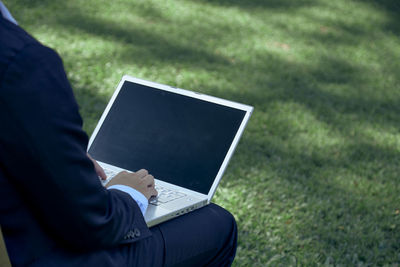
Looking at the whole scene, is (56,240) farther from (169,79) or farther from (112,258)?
(169,79)

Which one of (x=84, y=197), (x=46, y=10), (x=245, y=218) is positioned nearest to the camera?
(x=84, y=197)

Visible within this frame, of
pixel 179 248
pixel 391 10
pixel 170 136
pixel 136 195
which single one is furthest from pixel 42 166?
pixel 391 10

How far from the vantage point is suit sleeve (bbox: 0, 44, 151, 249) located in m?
0.92

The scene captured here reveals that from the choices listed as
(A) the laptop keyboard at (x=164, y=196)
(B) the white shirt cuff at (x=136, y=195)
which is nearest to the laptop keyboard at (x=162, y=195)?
(A) the laptop keyboard at (x=164, y=196)

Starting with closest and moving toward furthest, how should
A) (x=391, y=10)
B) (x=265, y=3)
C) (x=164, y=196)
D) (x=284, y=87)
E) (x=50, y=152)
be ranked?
(x=50, y=152)
(x=164, y=196)
(x=284, y=87)
(x=265, y=3)
(x=391, y=10)

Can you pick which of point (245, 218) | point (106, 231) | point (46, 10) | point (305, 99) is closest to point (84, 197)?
point (106, 231)

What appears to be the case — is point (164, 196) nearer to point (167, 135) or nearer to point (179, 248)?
point (179, 248)

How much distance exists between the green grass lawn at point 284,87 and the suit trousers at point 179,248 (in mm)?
751

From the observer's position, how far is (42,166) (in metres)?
0.96

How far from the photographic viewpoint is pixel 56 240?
1.15 meters

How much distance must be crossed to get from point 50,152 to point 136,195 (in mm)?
458

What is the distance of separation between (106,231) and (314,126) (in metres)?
2.57

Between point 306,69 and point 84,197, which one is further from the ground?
point 84,197

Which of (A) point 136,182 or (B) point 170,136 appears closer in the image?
(A) point 136,182
